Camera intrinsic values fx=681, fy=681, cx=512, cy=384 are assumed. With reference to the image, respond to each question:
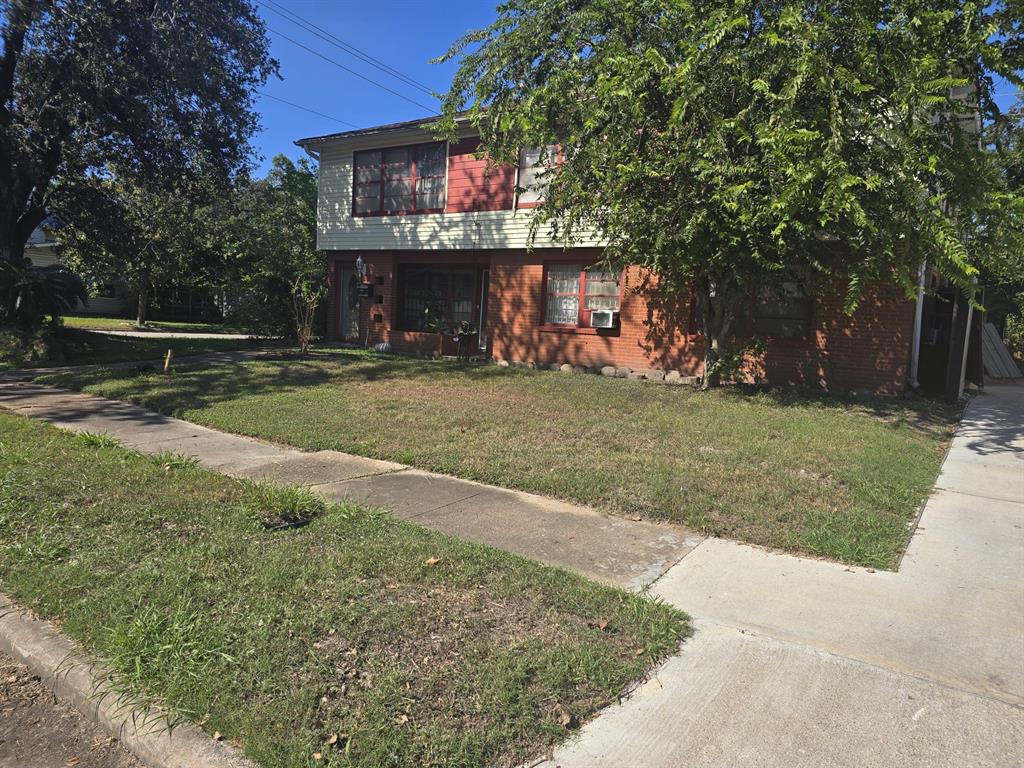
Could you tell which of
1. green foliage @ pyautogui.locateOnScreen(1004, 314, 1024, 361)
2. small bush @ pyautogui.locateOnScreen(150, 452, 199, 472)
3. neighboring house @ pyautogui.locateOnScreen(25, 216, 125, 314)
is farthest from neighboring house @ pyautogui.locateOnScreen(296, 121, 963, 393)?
neighboring house @ pyautogui.locateOnScreen(25, 216, 125, 314)

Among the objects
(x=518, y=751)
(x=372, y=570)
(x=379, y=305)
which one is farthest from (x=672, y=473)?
(x=379, y=305)

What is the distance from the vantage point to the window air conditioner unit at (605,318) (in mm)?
14727

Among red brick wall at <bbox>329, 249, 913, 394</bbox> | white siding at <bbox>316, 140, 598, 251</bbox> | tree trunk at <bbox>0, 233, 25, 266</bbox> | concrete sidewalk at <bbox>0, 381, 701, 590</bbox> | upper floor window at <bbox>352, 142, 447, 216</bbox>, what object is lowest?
concrete sidewalk at <bbox>0, 381, 701, 590</bbox>

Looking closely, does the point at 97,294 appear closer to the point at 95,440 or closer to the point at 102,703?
the point at 95,440

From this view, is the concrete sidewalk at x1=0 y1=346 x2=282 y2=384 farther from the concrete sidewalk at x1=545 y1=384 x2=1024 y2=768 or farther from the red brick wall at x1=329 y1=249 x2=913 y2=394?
the concrete sidewalk at x1=545 y1=384 x2=1024 y2=768

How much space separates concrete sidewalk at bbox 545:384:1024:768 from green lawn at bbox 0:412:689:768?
0.86ft

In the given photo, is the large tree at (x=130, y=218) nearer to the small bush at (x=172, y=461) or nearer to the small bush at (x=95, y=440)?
the small bush at (x=95, y=440)

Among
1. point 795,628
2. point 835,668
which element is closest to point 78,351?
point 795,628

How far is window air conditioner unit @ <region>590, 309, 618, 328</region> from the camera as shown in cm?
1473

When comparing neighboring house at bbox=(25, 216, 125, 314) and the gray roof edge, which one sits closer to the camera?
the gray roof edge

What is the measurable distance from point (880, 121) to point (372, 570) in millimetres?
8047

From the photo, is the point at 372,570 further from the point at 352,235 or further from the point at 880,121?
the point at 352,235

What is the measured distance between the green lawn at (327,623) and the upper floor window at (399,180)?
1365 centimetres

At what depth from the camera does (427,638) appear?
3340 millimetres
